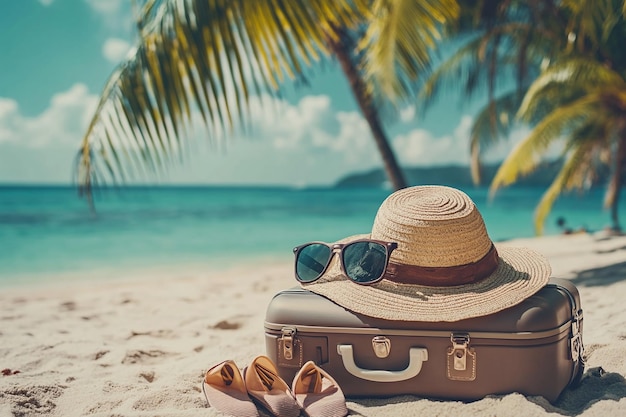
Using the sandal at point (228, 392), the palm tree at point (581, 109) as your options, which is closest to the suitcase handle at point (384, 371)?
the sandal at point (228, 392)

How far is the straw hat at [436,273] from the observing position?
1.94 meters

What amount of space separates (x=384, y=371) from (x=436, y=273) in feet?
1.22

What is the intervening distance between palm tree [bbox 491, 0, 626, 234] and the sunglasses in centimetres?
452

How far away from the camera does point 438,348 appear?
1.93 metres

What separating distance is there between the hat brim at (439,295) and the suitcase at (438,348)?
34 mm

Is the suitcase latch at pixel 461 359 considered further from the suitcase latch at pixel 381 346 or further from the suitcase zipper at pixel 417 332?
the suitcase latch at pixel 381 346

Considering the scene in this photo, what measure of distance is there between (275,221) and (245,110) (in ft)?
65.8

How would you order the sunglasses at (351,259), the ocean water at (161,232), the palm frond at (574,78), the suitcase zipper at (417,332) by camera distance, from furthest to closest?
the ocean water at (161,232)
the palm frond at (574,78)
the sunglasses at (351,259)
the suitcase zipper at (417,332)

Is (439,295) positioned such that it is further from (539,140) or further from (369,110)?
(539,140)

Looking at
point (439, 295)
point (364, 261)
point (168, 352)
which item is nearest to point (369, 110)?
point (168, 352)

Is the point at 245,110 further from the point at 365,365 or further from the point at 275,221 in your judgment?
the point at 275,221

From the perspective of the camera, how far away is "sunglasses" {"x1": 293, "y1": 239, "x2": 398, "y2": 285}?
2.06 meters

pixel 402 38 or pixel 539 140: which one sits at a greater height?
pixel 402 38

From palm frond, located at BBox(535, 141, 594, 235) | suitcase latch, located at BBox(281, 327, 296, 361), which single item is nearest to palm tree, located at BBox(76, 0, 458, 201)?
suitcase latch, located at BBox(281, 327, 296, 361)
